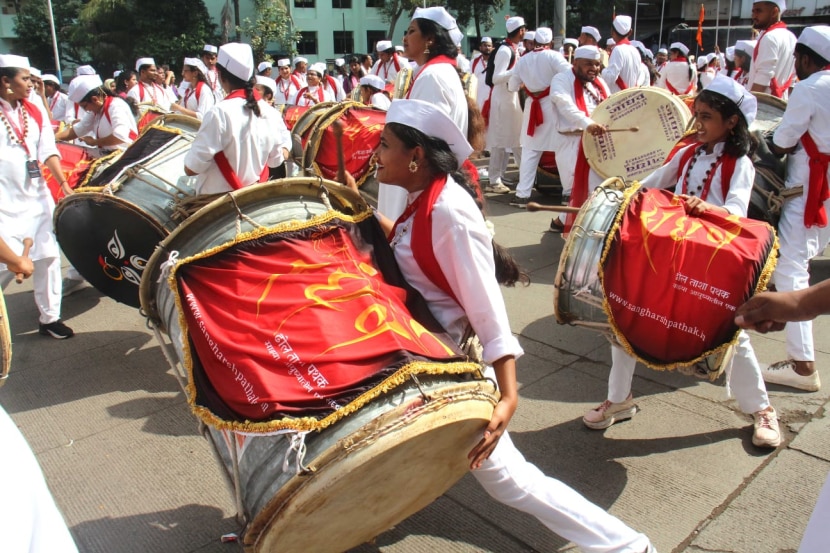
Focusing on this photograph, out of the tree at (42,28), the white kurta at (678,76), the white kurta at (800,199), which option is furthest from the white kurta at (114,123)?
the tree at (42,28)

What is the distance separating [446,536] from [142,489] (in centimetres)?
132

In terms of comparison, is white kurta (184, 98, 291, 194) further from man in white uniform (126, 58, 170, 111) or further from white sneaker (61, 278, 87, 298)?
man in white uniform (126, 58, 170, 111)

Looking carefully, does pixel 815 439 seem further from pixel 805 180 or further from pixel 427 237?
pixel 427 237

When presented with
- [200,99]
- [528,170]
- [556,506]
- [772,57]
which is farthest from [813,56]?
[200,99]

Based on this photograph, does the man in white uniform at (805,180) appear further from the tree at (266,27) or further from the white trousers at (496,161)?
the tree at (266,27)

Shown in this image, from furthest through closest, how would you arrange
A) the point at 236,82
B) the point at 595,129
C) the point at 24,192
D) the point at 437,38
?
the point at 595,129 < the point at 24,192 < the point at 437,38 < the point at 236,82

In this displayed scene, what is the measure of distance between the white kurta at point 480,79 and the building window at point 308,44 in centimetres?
2998

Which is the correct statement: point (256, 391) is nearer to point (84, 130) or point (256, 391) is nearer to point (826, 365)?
point (826, 365)

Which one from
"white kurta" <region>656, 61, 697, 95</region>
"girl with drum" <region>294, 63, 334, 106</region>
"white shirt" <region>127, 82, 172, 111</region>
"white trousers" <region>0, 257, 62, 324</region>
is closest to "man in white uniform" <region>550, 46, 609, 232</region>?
"white trousers" <region>0, 257, 62, 324</region>

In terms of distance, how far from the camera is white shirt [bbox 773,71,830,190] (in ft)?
12.1

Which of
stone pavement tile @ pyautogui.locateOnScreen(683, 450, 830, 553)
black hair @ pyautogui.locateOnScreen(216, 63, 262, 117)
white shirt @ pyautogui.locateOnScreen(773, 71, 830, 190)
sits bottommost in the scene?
stone pavement tile @ pyautogui.locateOnScreen(683, 450, 830, 553)

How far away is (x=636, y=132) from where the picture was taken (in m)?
5.30

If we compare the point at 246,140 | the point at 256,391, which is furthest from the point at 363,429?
the point at 246,140

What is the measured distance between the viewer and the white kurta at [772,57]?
639 centimetres
